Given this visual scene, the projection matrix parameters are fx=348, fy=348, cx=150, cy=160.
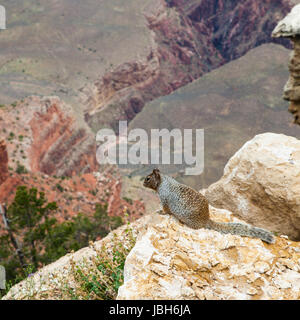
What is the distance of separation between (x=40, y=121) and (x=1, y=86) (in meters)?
38.9

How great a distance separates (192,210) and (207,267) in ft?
4.01

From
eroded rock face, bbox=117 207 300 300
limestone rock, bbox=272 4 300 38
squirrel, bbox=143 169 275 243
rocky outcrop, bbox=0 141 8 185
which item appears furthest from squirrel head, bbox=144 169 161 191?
rocky outcrop, bbox=0 141 8 185

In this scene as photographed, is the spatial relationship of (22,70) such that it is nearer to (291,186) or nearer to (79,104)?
(79,104)

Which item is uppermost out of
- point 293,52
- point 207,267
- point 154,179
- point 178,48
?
point 178,48

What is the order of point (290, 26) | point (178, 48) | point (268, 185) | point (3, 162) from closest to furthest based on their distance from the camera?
point (290, 26) → point (268, 185) → point (3, 162) → point (178, 48)

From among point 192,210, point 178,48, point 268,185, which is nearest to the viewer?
point 192,210

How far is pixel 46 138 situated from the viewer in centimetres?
4291

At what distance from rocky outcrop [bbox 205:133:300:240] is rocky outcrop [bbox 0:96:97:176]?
89.0 ft

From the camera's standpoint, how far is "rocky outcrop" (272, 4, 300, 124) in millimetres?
4792

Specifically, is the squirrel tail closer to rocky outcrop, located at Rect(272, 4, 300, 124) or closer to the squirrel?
the squirrel

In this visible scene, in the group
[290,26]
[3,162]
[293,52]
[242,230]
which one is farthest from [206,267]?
[3,162]

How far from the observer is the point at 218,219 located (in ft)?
22.5

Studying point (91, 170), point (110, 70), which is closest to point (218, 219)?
point (91, 170)

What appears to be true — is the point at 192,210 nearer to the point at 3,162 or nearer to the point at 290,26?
the point at 290,26
